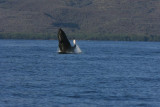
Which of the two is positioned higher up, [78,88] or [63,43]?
[63,43]

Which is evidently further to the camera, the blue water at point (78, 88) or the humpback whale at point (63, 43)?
the humpback whale at point (63, 43)

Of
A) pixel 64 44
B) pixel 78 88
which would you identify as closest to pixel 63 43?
pixel 64 44

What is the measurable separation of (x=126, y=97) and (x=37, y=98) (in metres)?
4.81

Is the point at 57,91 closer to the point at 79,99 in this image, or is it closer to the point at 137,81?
the point at 79,99

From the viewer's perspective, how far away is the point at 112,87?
101 ft

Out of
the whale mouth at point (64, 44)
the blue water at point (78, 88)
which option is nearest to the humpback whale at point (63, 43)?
the whale mouth at point (64, 44)

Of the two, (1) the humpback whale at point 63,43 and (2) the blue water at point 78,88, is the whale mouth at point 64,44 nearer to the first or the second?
(1) the humpback whale at point 63,43

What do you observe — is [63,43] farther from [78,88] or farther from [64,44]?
[78,88]

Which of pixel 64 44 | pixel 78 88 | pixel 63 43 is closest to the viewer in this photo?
pixel 78 88

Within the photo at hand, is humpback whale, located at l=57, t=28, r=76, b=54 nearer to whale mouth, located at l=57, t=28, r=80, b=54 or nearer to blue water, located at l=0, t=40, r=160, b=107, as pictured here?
whale mouth, located at l=57, t=28, r=80, b=54

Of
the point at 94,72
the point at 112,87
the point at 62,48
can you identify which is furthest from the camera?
the point at 62,48

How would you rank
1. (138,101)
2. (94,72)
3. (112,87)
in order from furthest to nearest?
(94,72) < (112,87) < (138,101)

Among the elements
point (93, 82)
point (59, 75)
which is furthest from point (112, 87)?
point (59, 75)

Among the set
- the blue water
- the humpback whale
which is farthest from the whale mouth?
the blue water
